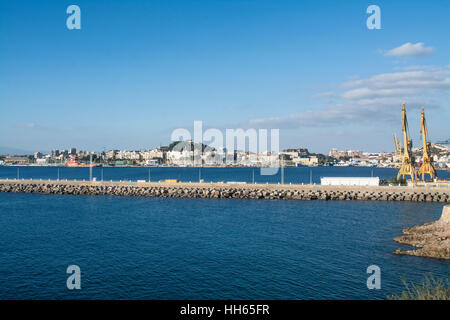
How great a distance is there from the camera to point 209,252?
24.6m

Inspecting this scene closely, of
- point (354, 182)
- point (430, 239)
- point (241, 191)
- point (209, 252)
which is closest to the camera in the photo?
point (209, 252)

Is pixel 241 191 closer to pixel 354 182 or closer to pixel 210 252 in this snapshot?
pixel 354 182

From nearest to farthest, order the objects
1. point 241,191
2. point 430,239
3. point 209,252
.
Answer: point 209,252 < point 430,239 < point 241,191

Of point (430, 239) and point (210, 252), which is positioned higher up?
point (430, 239)

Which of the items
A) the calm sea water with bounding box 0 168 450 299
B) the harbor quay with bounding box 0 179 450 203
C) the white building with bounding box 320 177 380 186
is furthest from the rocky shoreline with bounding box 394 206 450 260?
the white building with bounding box 320 177 380 186

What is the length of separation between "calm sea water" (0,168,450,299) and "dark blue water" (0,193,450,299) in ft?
0.21

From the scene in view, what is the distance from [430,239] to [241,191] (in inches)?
1350

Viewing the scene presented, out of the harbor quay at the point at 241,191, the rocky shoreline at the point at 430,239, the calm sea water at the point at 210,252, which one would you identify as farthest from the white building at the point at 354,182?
the rocky shoreline at the point at 430,239

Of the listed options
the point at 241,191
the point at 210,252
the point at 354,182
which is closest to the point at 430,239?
the point at 210,252

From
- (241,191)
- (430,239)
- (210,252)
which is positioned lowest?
(210,252)

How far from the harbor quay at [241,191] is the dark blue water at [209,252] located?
25.3 ft

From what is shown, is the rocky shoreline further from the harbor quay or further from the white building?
the white building

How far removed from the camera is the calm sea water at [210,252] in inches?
707

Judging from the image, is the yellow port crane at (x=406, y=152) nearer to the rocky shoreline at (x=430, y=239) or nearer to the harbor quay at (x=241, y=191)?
the harbor quay at (x=241, y=191)
